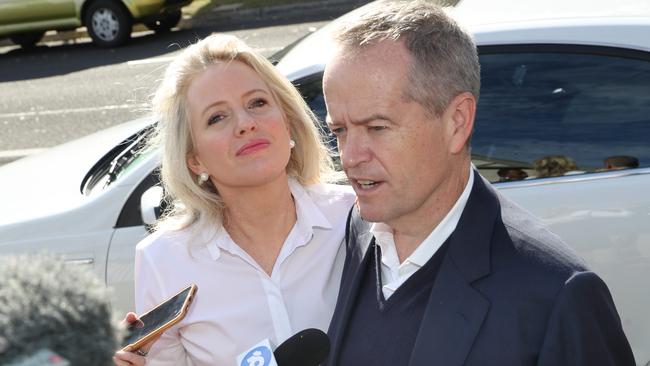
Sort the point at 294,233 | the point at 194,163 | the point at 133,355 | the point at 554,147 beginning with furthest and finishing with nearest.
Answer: the point at 554,147 < the point at 194,163 < the point at 294,233 < the point at 133,355

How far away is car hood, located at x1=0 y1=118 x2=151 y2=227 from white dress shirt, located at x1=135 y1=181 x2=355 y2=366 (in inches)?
63.5

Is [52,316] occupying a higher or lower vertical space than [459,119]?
higher

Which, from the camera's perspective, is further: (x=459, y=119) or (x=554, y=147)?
(x=554, y=147)

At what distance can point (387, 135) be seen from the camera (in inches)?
83.3

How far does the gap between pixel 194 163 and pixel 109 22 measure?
12019 mm

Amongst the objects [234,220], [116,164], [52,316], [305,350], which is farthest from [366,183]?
[116,164]

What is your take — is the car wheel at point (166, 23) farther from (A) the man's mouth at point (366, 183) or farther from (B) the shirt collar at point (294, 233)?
(A) the man's mouth at point (366, 183)

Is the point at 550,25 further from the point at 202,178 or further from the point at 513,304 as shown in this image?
the point at 513,304

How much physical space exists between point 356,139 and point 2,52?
574 inches

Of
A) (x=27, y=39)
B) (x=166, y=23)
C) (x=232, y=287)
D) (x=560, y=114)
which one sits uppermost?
(x=232, y=287)

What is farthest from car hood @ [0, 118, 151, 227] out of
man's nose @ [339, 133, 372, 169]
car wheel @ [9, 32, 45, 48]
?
car wheel @ [9, 32, 45, 48]

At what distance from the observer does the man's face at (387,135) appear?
208cm

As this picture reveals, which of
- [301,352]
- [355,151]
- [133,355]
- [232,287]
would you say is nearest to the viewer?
[301,352]

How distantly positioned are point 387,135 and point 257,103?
2.96 ft
